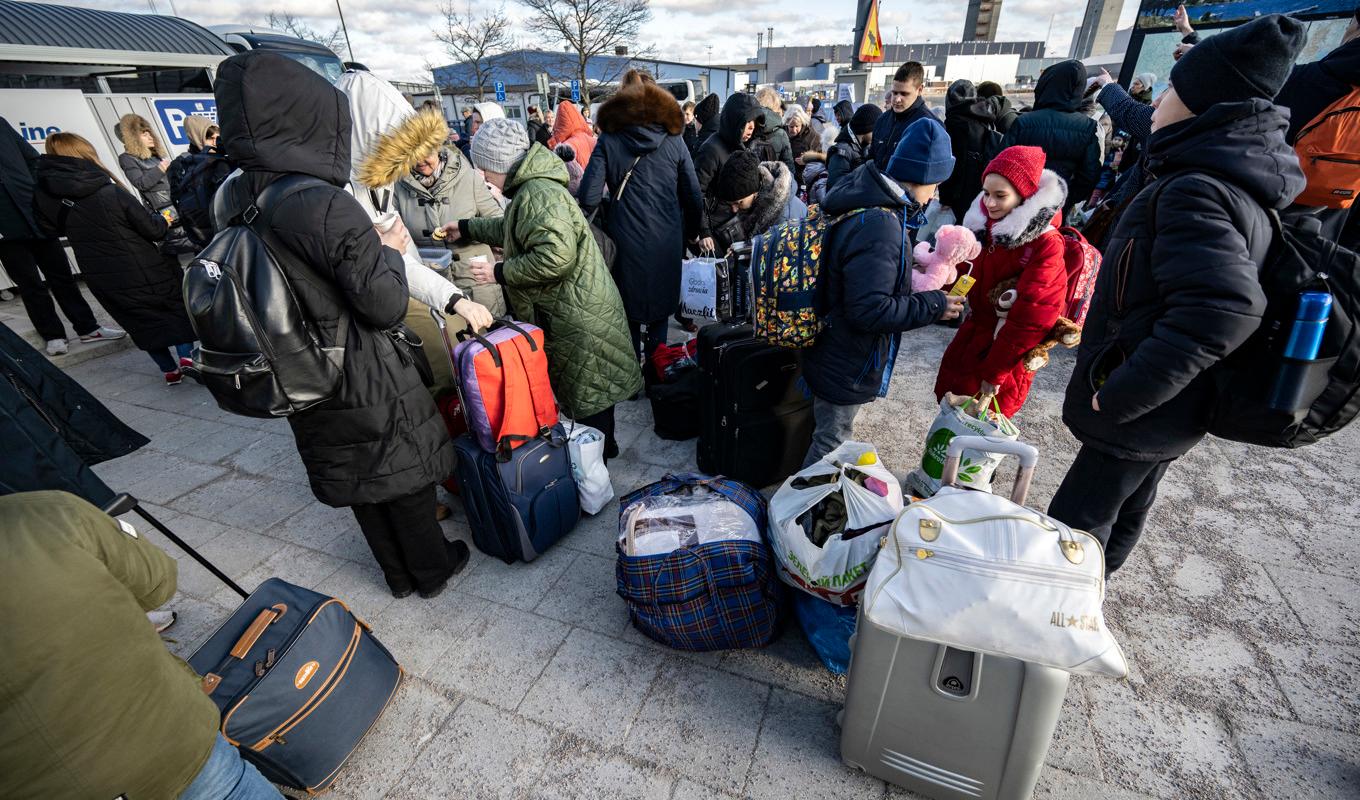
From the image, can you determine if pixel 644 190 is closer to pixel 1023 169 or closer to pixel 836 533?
pixel 1023 169

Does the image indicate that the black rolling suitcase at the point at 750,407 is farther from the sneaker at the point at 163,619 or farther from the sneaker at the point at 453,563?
the sneaker at the point at 163,619

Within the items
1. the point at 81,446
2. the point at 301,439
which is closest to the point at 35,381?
the point at 81,446

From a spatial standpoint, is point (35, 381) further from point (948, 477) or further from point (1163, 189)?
point (1163, 189)

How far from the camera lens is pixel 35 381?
249 centimetres

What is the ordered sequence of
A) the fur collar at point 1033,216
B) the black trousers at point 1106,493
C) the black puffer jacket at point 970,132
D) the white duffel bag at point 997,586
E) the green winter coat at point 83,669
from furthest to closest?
1. the black puffer jacket at point 970,132
2. the fur collar at point 1033,216
3. the black trousers at point 1106,493
4. the white duffel bag at point 997,586
5. the green winter coat at point 83,669

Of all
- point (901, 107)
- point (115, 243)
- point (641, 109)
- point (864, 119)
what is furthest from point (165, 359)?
point (864, 119)

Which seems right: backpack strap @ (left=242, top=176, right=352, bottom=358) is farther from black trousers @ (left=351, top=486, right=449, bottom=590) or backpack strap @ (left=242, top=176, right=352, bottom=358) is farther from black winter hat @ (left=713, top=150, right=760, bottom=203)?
black winter hat @ (left=713, top=150, right=760, bottom=203)

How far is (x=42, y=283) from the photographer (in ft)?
17.9

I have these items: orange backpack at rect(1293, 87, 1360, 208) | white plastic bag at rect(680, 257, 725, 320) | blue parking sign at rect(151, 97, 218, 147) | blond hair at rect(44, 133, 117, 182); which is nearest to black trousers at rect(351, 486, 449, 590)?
white plastic bag at rect(680, 257, 725, 320)

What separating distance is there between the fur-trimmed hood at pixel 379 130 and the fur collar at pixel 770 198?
2844 mm

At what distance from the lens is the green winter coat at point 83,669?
1068 mm

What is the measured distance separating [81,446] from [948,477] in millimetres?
3788

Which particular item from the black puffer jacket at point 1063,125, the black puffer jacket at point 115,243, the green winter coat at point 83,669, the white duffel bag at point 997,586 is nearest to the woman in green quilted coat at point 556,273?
the green winter coat at point 83,669

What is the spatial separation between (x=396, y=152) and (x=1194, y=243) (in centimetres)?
306
